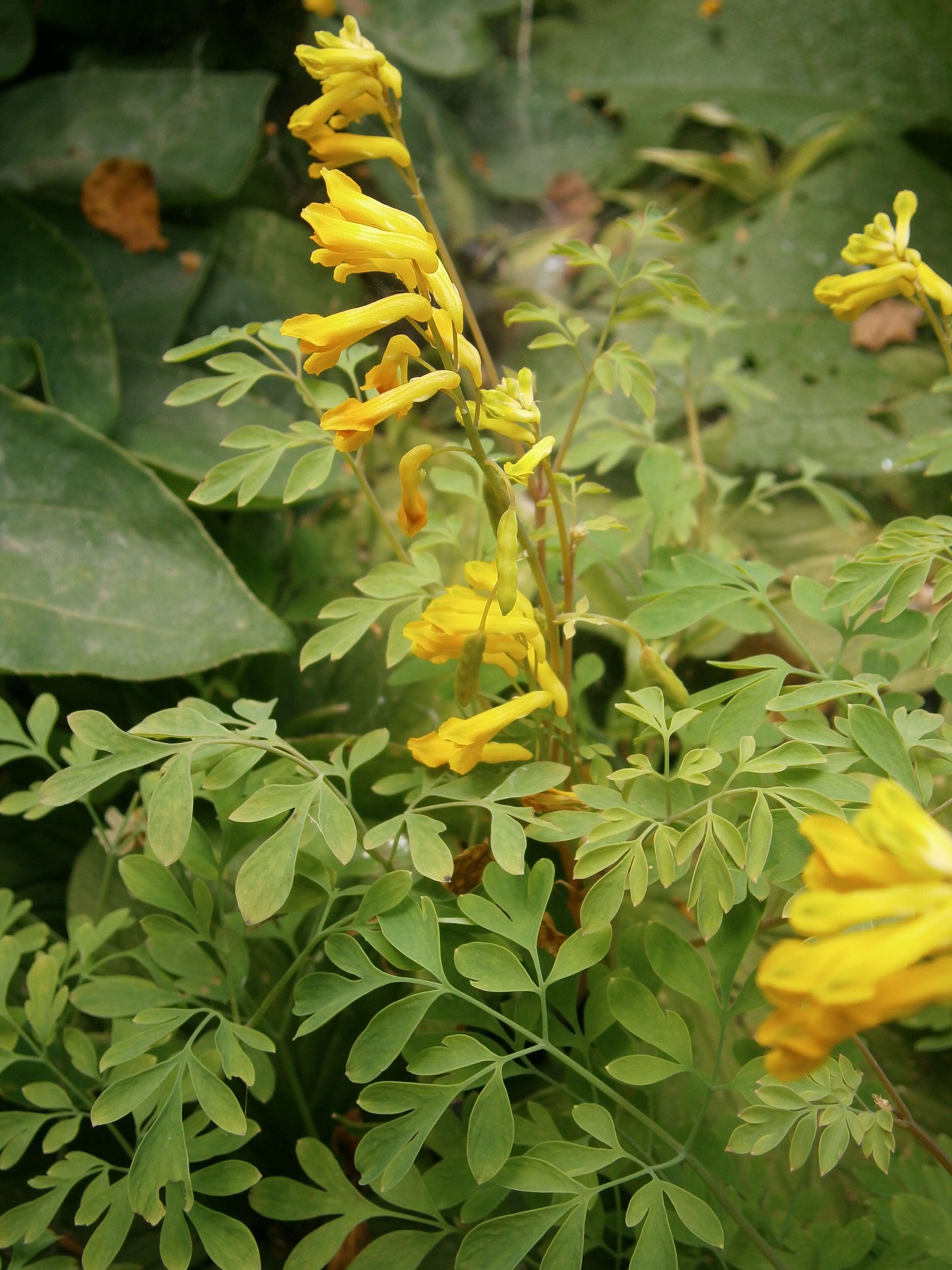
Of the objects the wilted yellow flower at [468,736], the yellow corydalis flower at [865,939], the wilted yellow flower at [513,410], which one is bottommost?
the wilted yellow flower at [468,736]

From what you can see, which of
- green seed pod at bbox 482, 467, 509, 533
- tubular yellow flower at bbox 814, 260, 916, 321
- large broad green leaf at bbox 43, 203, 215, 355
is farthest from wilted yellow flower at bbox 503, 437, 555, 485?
large broad green leaf at bbox 43, 203, 215, 355

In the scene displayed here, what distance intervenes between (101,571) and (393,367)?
553 mm

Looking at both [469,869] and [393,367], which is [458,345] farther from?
[469,869]

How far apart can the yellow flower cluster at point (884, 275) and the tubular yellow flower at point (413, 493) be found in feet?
0.92

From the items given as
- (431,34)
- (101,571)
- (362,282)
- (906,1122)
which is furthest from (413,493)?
(431,34)

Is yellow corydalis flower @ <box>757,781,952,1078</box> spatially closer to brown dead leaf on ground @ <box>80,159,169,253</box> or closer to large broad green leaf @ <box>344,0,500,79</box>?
brown dead leaf on ground @ <box>80,159,169,253</box>

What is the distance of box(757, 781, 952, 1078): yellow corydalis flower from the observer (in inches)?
10.5

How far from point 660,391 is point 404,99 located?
2.15 feet

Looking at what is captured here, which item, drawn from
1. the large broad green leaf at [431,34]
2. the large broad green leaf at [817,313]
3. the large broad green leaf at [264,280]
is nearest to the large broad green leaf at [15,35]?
the large broad green leaf at [264,280]

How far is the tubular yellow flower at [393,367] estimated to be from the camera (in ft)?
1.44

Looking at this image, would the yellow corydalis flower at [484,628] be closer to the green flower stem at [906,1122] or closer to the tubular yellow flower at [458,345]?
the tubular yellow flower at [458,345]

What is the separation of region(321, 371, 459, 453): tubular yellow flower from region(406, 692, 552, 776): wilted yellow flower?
16 cm

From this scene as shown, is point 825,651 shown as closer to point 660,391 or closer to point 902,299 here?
point 660,391

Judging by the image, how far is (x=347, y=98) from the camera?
0.54 meters
